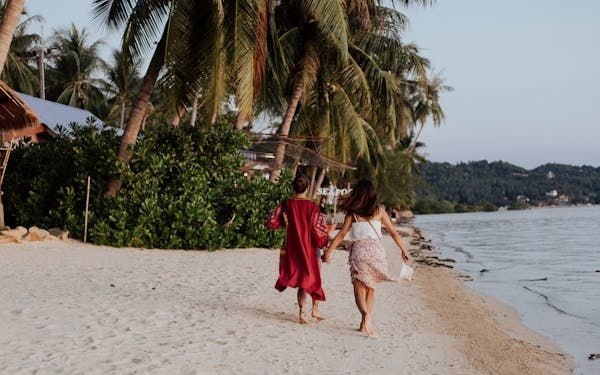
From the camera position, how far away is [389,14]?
2219 centimetres

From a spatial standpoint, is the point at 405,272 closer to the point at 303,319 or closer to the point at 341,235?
the point at 341,235

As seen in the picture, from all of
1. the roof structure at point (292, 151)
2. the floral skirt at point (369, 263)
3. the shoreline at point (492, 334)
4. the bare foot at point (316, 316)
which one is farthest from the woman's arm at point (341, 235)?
the roof structure at point (292, 151)

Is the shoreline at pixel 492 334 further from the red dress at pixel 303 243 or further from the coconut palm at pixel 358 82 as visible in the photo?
the coconut palm at pixel 358 82

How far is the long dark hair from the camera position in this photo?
20.3 feet

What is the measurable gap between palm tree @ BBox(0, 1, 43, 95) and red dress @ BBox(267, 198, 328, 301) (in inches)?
1037

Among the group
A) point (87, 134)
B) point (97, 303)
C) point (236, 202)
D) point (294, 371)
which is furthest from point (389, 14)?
point (294, 371)

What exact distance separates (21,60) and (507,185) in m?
124

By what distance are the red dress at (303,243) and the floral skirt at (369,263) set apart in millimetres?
441

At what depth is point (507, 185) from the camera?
14212cm

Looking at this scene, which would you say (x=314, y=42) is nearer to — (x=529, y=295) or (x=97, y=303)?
(x=529, y=295)

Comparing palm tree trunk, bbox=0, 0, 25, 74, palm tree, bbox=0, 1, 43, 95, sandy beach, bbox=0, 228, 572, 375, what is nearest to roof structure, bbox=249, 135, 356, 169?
sandy beach, bbox=0, 228, 572, 375

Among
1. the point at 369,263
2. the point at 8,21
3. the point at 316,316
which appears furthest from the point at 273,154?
the point at 369,263

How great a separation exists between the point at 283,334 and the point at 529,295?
8.98 m

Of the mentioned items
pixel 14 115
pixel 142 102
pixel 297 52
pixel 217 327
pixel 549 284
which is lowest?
pixel 549 284
